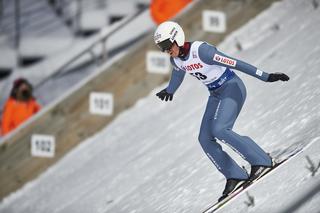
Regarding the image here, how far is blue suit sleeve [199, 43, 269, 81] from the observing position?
27.7 feet

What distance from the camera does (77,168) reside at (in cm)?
1330

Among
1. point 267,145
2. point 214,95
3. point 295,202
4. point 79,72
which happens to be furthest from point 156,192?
point 79,72

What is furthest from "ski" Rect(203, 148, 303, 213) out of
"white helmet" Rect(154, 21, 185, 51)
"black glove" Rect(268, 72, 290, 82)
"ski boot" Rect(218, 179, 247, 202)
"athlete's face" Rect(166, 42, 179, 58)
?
"white helmet" Rect(154, 21, 185, 51)

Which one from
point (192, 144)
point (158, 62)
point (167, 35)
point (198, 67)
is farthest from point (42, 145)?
point (167, 35)

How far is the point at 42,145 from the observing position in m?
13.8

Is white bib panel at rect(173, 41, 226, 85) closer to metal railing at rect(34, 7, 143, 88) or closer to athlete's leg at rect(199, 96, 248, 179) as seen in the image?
athlete's leg at rect(199, 96, 248, 179)

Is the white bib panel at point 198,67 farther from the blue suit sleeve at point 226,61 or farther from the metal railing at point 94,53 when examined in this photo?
the metal railing at point 94,53

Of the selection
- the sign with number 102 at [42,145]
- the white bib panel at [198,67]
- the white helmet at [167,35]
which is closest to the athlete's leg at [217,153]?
the white bib panel at [198,67]

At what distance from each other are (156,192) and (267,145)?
5.30 ft

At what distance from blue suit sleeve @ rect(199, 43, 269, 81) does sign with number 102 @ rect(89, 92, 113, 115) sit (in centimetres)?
539

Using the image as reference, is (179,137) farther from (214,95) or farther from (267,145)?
(214,95)

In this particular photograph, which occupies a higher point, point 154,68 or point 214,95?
point 214,95

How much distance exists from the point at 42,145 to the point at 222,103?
5613 millimetres

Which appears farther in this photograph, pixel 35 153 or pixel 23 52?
pixel 23 52
